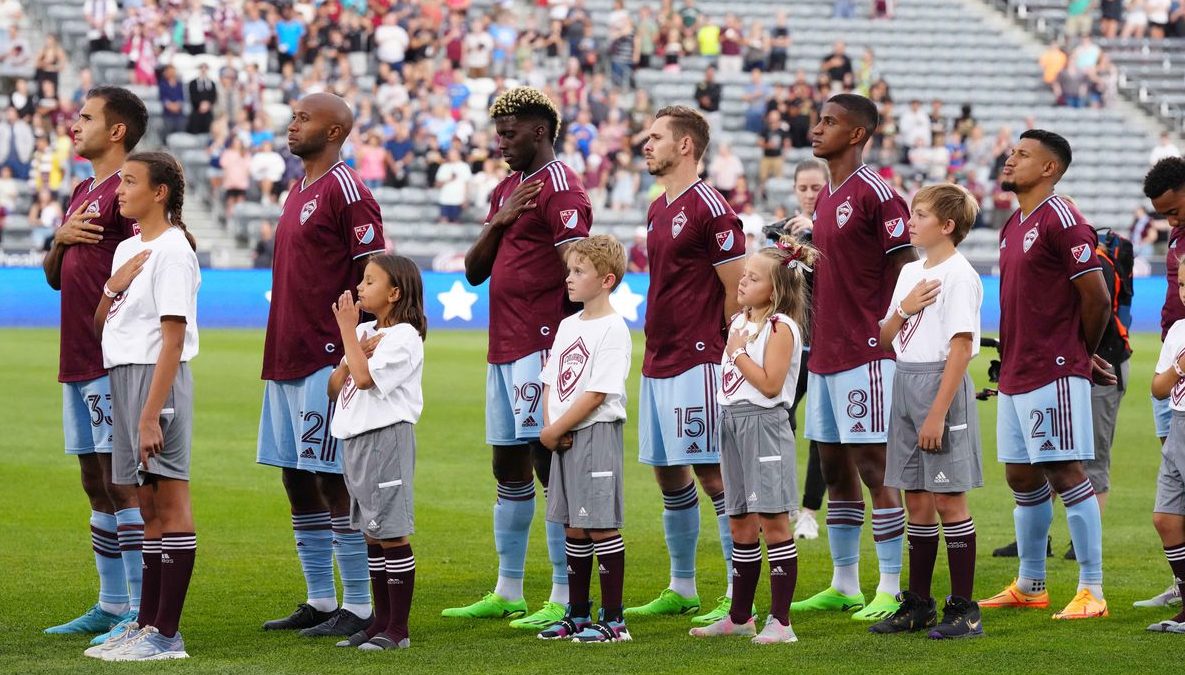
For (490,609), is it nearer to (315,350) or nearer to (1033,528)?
(315,350)

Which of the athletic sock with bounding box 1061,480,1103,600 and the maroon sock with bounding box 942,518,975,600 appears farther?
the athletic sock with bounding box 1061,480,1103,600

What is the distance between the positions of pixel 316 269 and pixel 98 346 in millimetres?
1014

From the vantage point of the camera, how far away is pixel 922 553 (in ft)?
25.0

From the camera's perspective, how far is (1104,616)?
8039 mm

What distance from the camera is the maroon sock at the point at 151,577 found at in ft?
23.5

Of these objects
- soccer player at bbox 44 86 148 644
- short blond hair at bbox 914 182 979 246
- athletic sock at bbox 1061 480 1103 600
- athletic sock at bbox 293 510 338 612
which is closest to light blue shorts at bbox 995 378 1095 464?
athletic sock at bbox 1061 480 1103 600

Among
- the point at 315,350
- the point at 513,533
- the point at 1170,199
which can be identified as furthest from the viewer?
the point at 1170,199

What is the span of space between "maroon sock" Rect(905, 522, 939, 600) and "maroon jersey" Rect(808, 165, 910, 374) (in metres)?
0.90

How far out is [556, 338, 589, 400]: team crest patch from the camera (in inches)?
292

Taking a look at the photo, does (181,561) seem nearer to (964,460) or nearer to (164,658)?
(164,658)

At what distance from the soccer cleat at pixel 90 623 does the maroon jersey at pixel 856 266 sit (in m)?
3.49


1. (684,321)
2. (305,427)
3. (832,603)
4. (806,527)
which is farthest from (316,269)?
(806,527)

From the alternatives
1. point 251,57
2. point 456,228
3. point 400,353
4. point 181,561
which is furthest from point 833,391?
point 251,57

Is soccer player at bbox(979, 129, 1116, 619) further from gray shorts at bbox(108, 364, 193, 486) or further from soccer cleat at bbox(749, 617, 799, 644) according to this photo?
gray shorts at bbox(108, 364, 193, 486)
